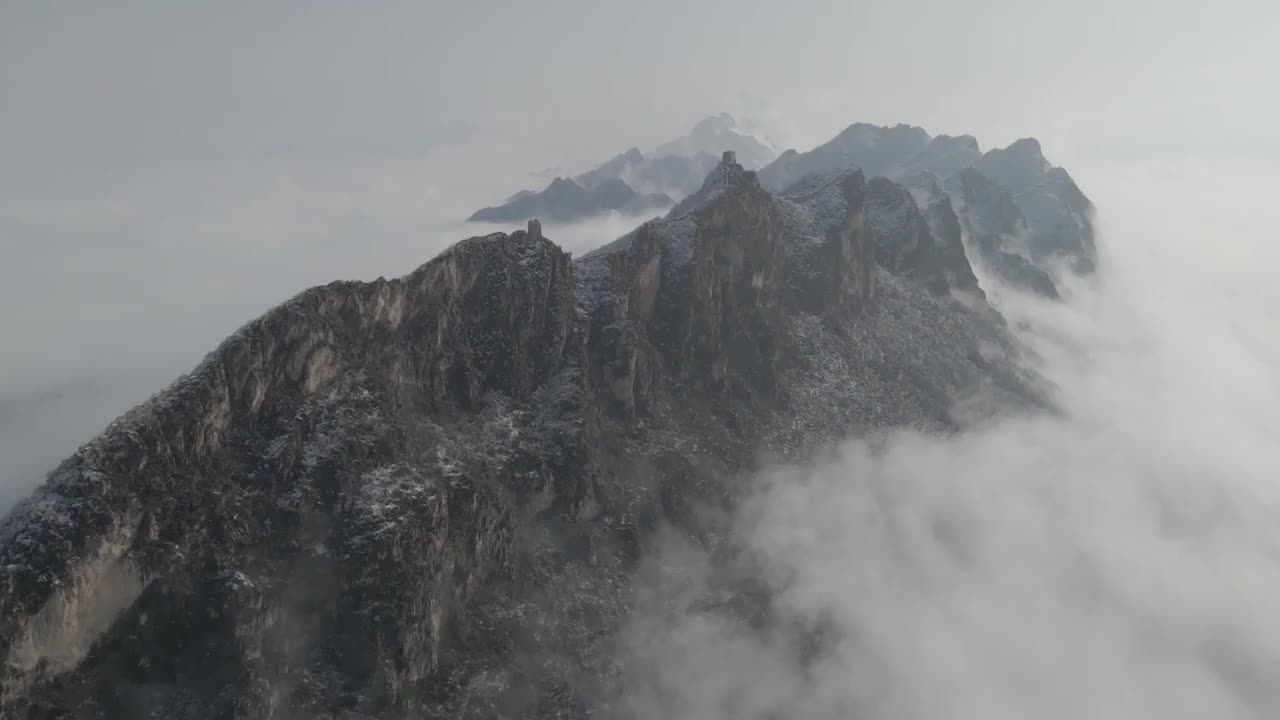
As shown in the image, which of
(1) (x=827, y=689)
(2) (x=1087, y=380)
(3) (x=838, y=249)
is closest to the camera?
(1) (x=827, y=689)

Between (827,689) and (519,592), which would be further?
(827,689)

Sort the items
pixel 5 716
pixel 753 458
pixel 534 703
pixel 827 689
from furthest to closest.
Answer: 1. pixel 753 458
2. pixel 827 689
3. pixel 534 703
4. pixel 5 716

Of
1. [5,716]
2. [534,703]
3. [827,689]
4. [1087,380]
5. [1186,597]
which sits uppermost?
[5,716]

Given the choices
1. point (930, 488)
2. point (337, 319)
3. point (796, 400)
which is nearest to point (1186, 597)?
point (930, 488)

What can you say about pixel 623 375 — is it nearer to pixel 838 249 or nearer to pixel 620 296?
pixel 620 296

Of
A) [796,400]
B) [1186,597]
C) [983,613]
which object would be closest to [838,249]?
[796,400]

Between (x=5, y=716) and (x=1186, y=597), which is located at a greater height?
(x=5, y=716)
